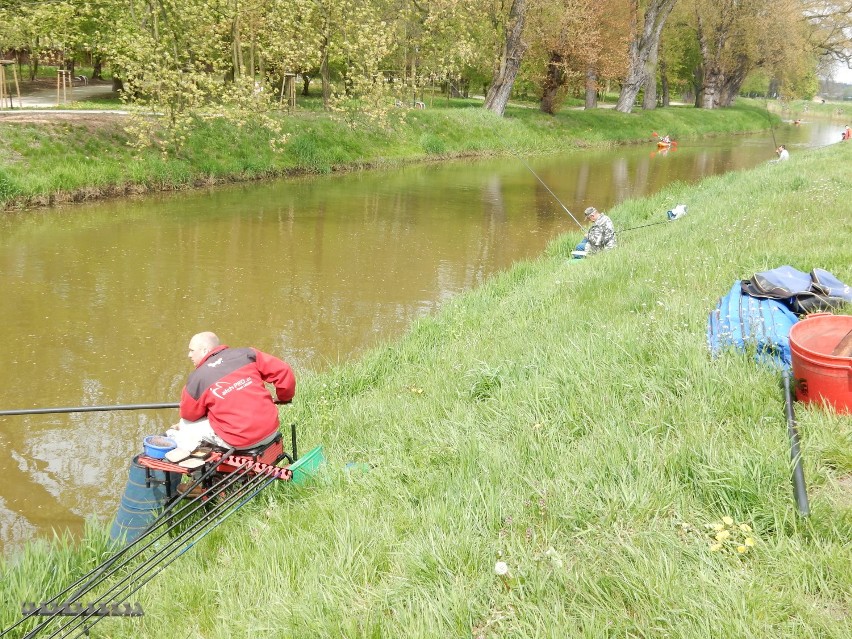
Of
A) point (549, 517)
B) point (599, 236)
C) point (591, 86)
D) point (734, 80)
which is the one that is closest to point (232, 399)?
point (549, 517)

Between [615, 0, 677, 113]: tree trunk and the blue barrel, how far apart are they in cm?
3684

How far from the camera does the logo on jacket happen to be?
450 centimetres

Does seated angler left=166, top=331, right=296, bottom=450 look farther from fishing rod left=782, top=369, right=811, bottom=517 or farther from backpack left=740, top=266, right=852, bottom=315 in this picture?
backpack left=740, top=266, right=852, bottom=315

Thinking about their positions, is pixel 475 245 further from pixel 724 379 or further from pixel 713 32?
pixel 713 32

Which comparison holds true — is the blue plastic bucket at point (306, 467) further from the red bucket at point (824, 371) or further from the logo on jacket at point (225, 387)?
the red bucket at point (824, 371)

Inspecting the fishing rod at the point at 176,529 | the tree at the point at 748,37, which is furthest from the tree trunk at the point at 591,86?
the fishing rod at the point at 176,529

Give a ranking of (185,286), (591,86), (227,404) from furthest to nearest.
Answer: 1. (591,86)
2. (185,286)
3. (227,404)

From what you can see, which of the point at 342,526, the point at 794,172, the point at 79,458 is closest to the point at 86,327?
the point at 79,458

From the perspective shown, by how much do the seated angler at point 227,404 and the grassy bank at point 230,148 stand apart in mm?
12096

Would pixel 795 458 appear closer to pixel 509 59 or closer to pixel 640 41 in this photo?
pixel 509 59

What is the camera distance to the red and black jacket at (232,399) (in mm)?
4488

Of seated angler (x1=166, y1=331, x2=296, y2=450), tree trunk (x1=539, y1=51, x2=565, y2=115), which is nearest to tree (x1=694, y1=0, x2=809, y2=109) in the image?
tree trunk (x1=539, y1=51, x2=565, y2=115)

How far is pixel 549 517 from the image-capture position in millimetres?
3281

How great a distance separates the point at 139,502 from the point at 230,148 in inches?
649
